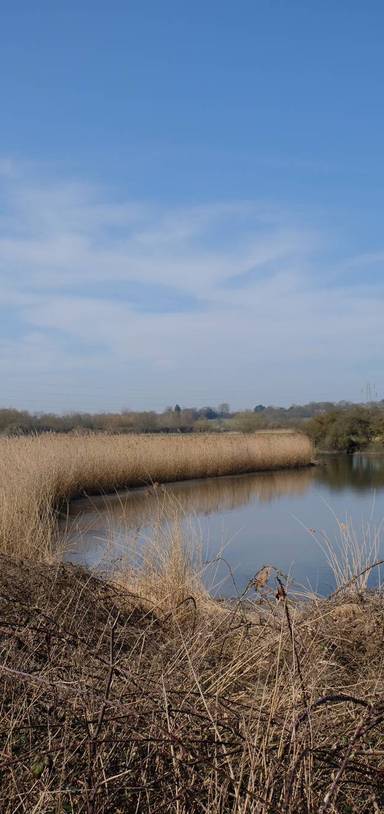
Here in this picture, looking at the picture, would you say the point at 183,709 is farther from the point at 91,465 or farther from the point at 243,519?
the point at 91,465

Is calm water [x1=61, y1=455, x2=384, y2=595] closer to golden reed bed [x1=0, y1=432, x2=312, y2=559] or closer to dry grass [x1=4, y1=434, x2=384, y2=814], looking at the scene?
golden reed bed [x1=0, y1=432, x2=312, y2=559]

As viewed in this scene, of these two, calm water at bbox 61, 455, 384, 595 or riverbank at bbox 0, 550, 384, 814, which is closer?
riverbank at bbox 0, 550, 384, 814

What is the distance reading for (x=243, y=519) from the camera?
1012 cm

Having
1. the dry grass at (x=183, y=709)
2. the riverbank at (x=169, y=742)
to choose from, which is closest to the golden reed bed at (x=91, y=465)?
the dry grass at (x=183, y=709)

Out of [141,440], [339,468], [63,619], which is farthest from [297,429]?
[63,619]

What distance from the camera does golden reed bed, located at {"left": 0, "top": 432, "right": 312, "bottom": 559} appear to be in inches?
236

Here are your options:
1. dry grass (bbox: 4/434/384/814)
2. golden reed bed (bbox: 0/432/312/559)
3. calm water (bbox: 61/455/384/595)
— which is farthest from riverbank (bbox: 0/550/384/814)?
golden reed bed (bbox: 0/432/312/559)

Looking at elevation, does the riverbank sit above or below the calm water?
above

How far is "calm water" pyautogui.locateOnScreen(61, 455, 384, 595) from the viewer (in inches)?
240

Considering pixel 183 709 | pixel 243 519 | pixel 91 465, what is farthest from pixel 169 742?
pixel 91 465

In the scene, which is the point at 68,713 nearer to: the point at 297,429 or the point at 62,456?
the point at 62,456

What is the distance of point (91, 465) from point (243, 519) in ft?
11.3

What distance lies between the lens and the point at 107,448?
44.3 ft

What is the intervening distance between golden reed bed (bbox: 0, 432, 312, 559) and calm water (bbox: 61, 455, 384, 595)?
357 millimetres
